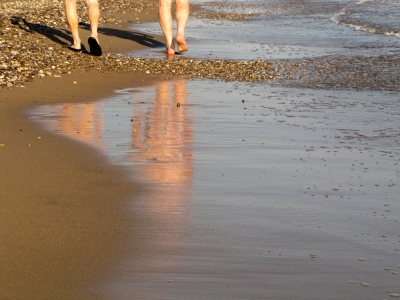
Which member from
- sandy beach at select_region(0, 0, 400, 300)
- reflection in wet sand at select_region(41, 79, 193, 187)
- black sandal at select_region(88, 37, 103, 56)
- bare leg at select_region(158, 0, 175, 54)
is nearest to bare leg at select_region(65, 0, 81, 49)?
black sandal at select_region(88, 37, 103, 56)

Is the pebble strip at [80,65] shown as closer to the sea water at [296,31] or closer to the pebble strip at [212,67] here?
the pebble strip at [212,67]

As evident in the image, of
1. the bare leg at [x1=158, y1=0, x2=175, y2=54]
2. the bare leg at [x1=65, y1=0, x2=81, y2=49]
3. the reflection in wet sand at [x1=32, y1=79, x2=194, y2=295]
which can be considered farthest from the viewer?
the bare leg at [x1=158, y1=0, x2=175, y2=54]

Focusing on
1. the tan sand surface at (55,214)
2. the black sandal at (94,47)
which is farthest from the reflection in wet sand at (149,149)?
the black sandal at (94,47)

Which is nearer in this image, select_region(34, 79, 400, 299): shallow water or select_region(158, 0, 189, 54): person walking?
select_region(34, 79, 400, 299): shallow water

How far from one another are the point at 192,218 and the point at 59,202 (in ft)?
2.44

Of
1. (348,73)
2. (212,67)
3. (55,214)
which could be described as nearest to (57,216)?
(55,214)

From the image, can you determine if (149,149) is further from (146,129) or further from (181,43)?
(181,43)

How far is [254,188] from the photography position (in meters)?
4.27

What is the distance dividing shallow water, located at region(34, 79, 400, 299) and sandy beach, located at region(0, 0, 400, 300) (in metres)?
0.01

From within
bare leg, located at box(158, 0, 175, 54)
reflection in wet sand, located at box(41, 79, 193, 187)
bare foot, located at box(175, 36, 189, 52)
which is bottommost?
reflection in wet sand, located at box(41, 79, 193, 187)

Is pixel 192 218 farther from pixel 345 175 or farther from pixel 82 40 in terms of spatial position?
pixel 82 40

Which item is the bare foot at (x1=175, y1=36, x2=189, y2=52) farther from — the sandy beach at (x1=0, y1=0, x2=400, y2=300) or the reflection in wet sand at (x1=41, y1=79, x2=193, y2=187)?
the reflection in wet sand at (x1=41, y1=79, x2=193, y2=187)

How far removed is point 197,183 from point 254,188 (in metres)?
0.35

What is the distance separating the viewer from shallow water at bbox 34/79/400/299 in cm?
302
